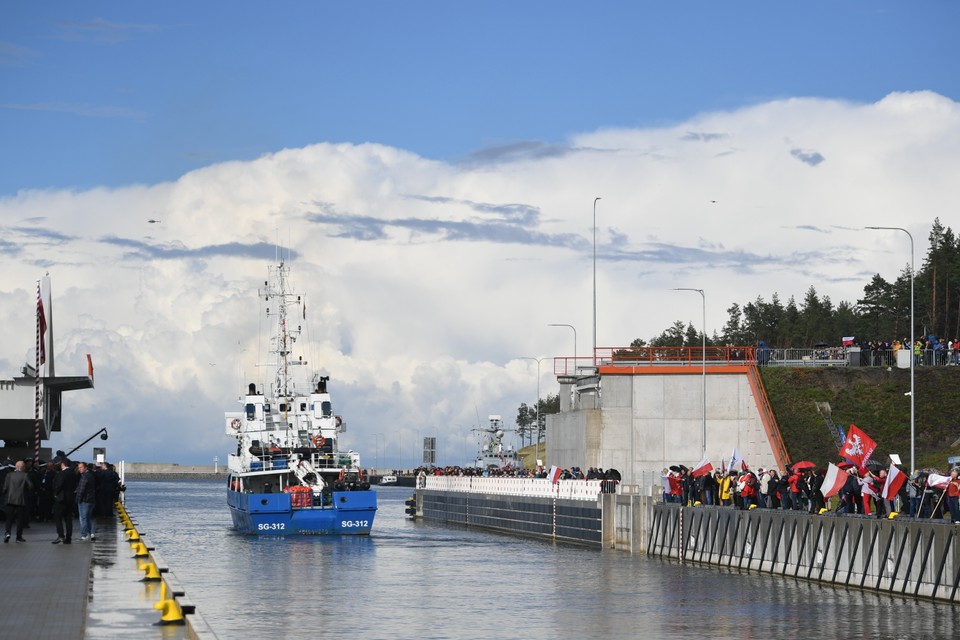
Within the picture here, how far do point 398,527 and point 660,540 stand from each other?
110ft

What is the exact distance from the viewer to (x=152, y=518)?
10219cm

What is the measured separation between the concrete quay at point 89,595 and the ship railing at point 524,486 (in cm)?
2979

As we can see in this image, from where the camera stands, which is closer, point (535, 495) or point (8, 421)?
point (8, 421)

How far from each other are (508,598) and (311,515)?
27093 millimetres

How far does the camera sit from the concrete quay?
69.1 ft

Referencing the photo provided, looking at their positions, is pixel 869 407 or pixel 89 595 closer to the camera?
pixel 89 595

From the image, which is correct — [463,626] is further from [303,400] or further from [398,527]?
[398,527]

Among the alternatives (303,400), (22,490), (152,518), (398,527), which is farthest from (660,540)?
(152,518)

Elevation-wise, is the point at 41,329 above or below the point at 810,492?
above

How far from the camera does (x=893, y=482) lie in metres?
38.1

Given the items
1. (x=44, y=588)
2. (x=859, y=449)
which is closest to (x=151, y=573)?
(x=44, y=588)

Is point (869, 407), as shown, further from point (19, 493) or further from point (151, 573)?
point (151, 573)

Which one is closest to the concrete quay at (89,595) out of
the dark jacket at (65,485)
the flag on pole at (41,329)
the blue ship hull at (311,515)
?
the dark jacket at (65,485)

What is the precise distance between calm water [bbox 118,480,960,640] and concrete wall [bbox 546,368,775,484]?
62.1 ft
